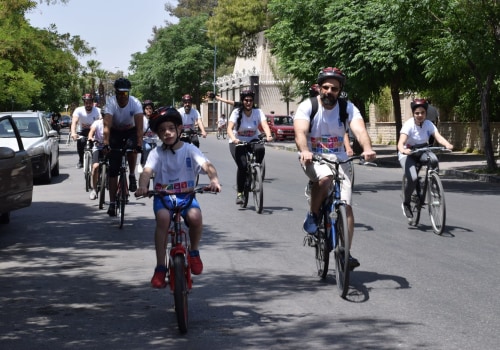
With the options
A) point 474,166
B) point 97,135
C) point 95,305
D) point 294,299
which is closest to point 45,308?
point 95,305

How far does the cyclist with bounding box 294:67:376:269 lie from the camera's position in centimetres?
830

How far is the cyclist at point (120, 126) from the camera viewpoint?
13070 millimetres

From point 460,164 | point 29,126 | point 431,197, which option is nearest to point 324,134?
point 431,197

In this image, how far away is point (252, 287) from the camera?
27.2 feet

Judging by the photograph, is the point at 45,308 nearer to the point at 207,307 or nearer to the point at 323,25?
the point at 207,307

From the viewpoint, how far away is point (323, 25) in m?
33.4

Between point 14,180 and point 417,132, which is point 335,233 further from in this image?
point 14,180

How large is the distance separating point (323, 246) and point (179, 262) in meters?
2.13

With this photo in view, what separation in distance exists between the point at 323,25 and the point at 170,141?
1053 inches

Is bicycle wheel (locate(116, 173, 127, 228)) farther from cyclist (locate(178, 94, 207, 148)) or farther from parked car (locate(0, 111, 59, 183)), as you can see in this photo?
parked car (locate(0, 111, 59, 183))

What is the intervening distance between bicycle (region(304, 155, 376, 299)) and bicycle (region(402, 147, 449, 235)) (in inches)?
140

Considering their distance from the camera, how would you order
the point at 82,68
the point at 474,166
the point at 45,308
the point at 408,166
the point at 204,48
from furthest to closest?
the point at 204,48
the point at 82,68
the point at 474,166
the point at 408,166
the point at 45,308

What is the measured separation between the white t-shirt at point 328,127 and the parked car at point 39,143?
486 inches

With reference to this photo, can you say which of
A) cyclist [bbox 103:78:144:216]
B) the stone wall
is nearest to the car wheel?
cyclist [bbox 103:78:144:216]
